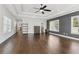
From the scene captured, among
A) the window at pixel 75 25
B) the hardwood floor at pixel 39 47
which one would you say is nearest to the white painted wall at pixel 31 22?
the window at pixel 75 25

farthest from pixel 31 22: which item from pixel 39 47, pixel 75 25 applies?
pixel 39 47

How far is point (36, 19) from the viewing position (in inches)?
590

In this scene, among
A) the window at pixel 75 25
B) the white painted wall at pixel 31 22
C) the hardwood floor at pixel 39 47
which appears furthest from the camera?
the white painted wall at pixel 31 22

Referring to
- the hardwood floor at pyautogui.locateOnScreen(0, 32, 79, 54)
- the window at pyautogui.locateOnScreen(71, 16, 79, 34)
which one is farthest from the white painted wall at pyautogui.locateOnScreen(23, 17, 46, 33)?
the hardwood floor at pyautogui.locateOnScreen(0, 32, 79, 54)

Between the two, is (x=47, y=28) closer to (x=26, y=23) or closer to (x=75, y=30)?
(x=26, y=23)

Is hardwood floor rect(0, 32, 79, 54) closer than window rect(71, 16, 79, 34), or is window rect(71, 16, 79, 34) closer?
hardwood floor rect(0, 32, 79, 54)

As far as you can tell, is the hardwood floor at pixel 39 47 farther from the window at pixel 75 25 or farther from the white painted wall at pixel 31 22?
the white painted wall at pixel 31 22

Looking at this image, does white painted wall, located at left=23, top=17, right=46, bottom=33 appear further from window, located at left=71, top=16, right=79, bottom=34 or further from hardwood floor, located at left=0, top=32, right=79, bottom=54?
hardwood floor, located at left=0, top=32, right=79, bottom=54

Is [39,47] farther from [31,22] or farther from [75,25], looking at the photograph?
[31,22]
